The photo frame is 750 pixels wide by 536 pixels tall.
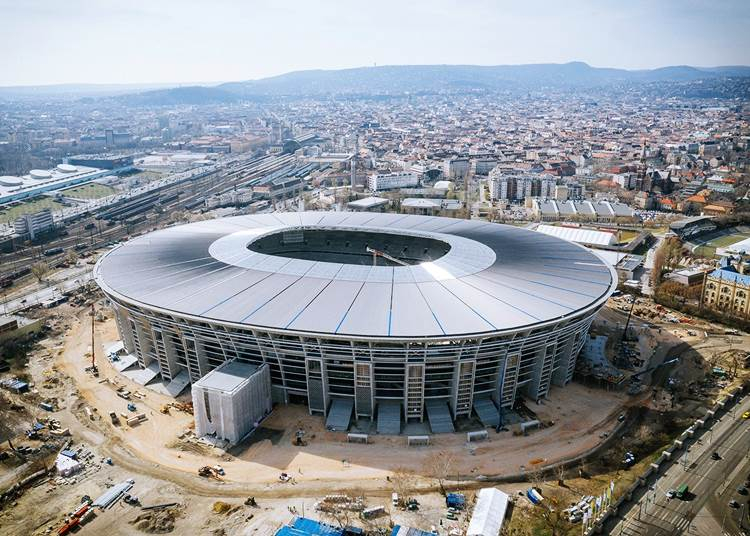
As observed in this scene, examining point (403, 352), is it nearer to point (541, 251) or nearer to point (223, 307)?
point (223, 307)

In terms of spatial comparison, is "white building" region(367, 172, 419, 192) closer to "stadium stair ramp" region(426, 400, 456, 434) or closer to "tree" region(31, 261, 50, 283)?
"tree" region(31, 261, 50, 283)

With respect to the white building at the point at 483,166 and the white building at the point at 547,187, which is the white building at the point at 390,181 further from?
the white building at the point at 483,166

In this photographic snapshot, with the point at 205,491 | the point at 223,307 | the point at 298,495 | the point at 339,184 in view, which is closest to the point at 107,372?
the point at 223,307

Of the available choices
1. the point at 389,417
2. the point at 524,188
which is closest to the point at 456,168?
the point at 524,188

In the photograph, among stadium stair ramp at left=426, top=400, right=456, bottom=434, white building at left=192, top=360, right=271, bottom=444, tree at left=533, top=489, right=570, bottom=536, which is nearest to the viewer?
tree at left=533, top=489, right=570, bottom=536

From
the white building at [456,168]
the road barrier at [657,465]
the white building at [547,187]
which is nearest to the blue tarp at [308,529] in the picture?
the road barrier at [657,465]

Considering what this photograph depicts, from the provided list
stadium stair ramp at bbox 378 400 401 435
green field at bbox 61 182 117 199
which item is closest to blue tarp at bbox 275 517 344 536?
stadium stair ramp at bbox 378 400 401 435

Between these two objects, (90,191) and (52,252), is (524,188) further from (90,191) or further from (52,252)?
(90,191)
